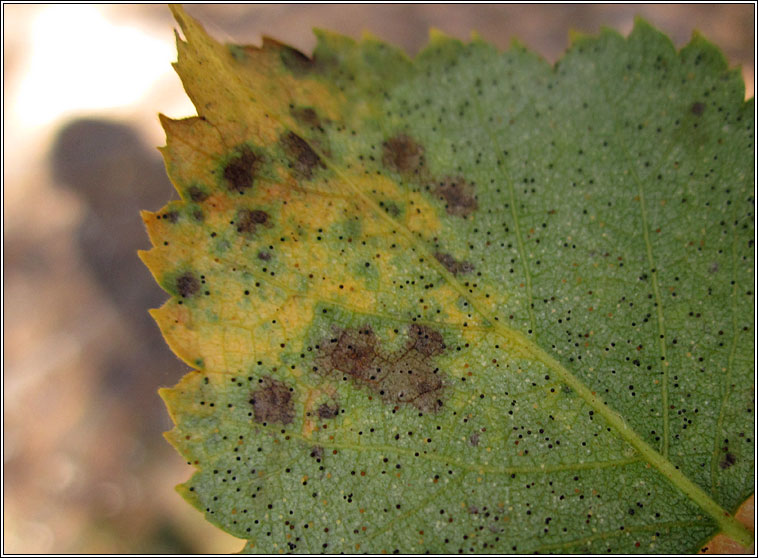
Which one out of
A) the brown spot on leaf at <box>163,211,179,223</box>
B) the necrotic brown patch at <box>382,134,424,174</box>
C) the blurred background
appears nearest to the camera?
the brown spot on leaf at <box>163,211,179,223</box>

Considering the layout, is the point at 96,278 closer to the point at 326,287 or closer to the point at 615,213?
the point at 326,287

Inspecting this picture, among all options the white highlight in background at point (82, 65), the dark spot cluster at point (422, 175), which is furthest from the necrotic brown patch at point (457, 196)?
the white highlight in background at point (82, 65)

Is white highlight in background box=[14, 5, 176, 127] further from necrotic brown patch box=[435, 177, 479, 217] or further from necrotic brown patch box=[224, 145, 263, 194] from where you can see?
necrotic brown patch box=[435, 177, 479, 217]

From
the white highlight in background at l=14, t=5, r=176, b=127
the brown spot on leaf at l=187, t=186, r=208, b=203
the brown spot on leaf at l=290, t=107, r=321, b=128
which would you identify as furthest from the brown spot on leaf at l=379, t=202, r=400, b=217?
the white highlight in background at l=14, t=5, r=176, b=127

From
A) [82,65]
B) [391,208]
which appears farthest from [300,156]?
[82,65]

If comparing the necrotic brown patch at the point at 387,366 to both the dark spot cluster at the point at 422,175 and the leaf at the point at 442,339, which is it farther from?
the dark spot cluster at the point at 422,175

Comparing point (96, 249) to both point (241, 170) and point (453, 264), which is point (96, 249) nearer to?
point (241, 170)

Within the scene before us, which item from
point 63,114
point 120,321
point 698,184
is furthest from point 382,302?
point 63,114
